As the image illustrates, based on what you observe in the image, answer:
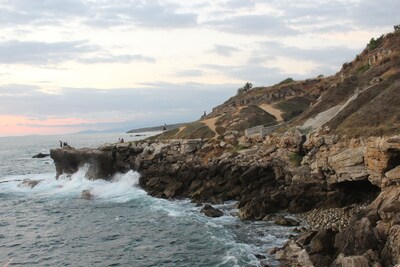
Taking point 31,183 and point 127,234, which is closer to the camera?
point 127,234

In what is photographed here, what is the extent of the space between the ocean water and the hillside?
37.7 feet

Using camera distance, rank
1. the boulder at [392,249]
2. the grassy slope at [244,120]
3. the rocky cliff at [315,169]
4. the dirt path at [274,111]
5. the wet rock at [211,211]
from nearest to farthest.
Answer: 1. the boulder at [392,249]
2. the rocky cliff at [315,169]
3. the wet rock at [211,211]
4. the grassy slope at [244,120]
5. the dirt path at [274,111]

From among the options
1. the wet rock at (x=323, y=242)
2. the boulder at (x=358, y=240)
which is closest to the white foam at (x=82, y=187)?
the wet rock at (x=323, y=242)

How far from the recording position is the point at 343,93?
51.1m

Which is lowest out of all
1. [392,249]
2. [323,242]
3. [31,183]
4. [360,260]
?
[31,183]

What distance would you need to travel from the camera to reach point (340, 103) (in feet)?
157

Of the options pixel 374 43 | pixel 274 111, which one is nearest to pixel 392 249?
pixel 274 111

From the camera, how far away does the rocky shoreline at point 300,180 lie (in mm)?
19812

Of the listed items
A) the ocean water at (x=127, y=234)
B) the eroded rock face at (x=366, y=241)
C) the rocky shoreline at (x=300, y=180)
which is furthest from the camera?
the ocean water at (x=127, y=234)

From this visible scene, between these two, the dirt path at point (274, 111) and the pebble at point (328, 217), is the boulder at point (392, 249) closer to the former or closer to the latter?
the pebble at point (328, 217)

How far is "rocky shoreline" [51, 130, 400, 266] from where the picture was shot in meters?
19.8

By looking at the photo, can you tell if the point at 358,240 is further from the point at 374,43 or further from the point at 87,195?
the point at 374,43

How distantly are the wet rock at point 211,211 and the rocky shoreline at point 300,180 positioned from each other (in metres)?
1.99

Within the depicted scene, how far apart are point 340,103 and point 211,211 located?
23067mm
